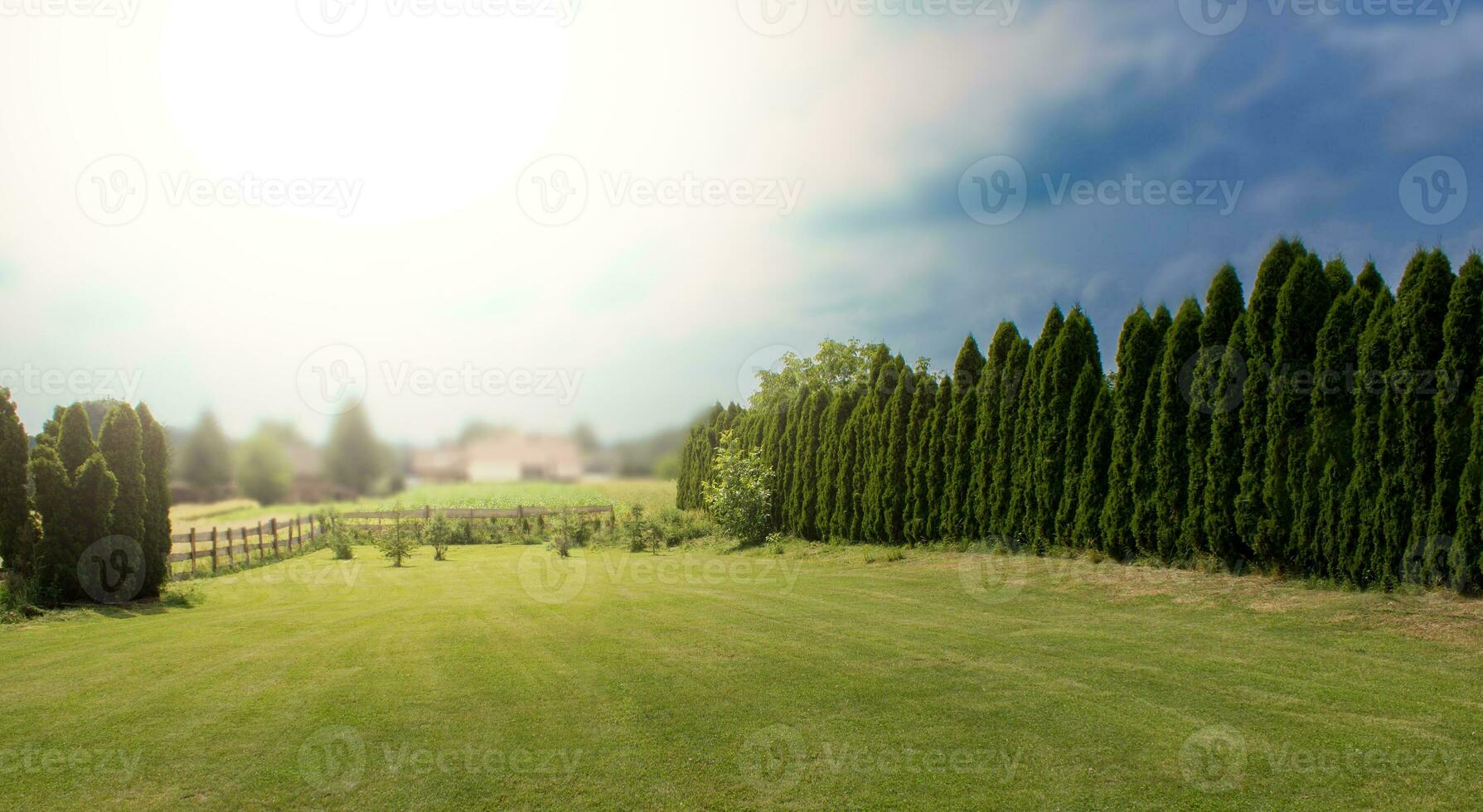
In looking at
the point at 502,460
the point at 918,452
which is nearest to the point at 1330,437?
the point at 918,452

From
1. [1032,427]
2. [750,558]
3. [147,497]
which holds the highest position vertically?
[1032,427]

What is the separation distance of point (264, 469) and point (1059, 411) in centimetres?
1364

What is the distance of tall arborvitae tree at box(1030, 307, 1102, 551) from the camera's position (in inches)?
584

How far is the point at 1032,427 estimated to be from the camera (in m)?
15.6

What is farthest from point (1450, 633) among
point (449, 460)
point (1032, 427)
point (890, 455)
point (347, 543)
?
point (347, 543)

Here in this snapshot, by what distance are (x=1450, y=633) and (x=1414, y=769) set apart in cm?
441

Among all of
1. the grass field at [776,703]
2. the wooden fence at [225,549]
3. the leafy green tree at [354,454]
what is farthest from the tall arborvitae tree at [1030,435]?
the wooden fence at [225,549]

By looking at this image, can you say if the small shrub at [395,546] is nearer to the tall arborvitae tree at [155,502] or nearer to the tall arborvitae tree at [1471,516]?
the tall arborvitae tree at [155,502]

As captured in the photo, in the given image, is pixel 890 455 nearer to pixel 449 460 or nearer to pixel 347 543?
pixel 347 543

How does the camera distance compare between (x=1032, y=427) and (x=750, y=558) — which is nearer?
(x=1032, y=427)

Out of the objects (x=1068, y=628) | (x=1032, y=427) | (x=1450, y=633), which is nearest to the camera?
(x=1450, y=633)

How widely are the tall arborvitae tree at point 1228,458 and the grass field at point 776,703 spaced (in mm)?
884

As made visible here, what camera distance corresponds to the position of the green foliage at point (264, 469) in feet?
14.7

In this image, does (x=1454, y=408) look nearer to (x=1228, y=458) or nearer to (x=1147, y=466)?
(x=1228, y=458)
